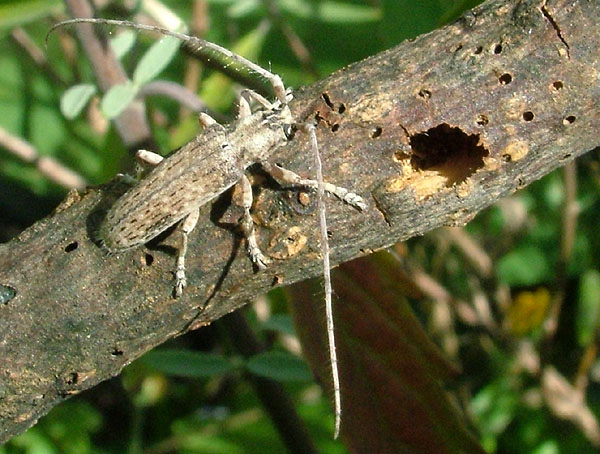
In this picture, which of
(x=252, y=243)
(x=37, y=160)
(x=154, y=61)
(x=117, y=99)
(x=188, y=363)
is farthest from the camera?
(x=37, y=160)

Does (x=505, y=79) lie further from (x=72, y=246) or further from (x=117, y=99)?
(x=117, y=99)

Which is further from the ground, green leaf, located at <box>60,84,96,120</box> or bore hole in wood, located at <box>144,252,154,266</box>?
green leaf, located at <box>60,84,96,120</box>

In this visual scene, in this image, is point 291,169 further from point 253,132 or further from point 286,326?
point 286,326

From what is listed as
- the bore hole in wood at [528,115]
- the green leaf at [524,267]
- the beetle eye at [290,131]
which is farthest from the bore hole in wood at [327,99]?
the green leaf at [524,267]

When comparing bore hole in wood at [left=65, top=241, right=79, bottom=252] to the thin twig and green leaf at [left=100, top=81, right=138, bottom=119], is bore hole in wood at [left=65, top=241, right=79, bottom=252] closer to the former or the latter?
green leaf at [left=100, top=81, right=138, bottom=119]

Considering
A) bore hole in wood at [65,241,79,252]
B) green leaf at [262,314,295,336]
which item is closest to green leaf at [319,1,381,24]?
green leaf at [262,314,295,336]

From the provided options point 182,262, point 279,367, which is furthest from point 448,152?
point 279,367
